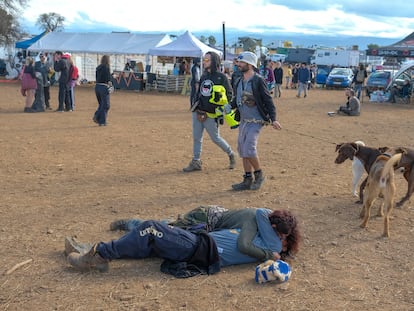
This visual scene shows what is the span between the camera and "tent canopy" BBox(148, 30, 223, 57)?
2147cm

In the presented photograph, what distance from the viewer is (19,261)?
421 centimetres

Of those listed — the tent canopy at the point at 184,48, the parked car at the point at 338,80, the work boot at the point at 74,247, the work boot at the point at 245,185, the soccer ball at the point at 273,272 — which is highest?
the tent canopy at the point at 184,48

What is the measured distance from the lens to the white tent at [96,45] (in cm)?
2434

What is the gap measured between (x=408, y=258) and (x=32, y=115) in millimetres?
11832

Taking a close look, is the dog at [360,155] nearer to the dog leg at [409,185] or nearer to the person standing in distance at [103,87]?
the dog leg at [409,185]

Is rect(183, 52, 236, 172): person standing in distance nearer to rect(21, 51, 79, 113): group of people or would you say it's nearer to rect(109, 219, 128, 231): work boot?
rect(109, 219, 128, 231): work boot

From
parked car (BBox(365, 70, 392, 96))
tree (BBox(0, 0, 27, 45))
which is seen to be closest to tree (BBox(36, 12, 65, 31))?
tree (BBox(0, 0, 27, 45))

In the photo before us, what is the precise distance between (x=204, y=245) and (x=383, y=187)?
2158 mm

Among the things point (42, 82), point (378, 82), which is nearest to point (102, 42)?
point (42, 82)

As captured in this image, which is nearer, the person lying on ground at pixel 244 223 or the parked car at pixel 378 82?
the person lying on ground at pixel 244 223

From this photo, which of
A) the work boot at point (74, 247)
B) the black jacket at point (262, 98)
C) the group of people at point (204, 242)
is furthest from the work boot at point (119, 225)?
the black jacket at point (262, 98)

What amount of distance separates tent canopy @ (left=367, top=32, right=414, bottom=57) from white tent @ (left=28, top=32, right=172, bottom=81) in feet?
36.2

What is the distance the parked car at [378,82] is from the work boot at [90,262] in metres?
22.0

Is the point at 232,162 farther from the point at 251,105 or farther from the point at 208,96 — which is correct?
the point at 251,105
